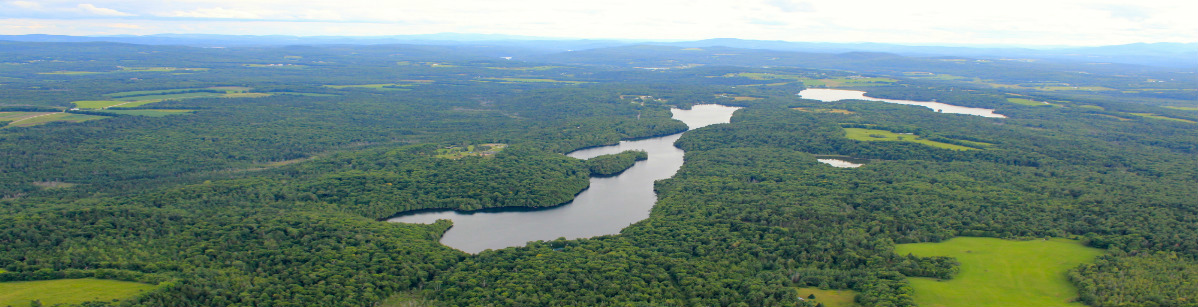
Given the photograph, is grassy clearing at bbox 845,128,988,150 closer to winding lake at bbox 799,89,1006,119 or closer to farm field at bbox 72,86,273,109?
winding lake at bbox 799,89,1006,119

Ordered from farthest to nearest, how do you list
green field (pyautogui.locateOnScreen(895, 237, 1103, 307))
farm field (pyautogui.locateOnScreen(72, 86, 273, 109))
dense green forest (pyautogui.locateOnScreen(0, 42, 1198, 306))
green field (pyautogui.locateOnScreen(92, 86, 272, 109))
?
green field (pyautogui.locateOnScreen(92, 86, 272, 109)) → farm field (pyautogui.locateOnScreen(72, 86, 273, 109)) → dense green forest (pyautogui.locateOnScreen(0, 42, 1198, 306)) → green field (pyautogui.locateOnScreen(895, 237, 1103, 307))

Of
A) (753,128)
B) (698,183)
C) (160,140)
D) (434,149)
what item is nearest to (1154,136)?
(753,128)

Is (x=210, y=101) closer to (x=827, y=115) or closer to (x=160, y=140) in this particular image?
A: (x=160, y=140)

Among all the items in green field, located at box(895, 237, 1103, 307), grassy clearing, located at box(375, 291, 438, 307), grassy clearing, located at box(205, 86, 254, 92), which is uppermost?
grassy clearing, located at box(205, 86, 254, 92)

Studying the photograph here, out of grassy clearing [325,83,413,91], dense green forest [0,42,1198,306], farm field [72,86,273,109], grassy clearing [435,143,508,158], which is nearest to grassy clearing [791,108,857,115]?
dense green forest [0,42,1198,306]

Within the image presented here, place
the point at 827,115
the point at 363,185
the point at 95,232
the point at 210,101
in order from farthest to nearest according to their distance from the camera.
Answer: the point at 210,101, the point at 827,115, the point at 363,185, the point at 95,232

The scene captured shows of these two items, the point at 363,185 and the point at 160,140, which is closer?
the point at 363,185

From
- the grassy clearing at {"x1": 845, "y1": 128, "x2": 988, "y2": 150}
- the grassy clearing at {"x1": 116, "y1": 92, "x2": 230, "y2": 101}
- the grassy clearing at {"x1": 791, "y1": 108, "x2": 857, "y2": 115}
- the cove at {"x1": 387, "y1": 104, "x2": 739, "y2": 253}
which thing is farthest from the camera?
the grassy clearing at {"x1": 116, "y1": 92, "x2": 230, "y2": 101}

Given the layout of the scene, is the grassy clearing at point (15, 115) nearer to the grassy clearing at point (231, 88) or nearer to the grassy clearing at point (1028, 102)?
the grassy clearing at point (231, 88)

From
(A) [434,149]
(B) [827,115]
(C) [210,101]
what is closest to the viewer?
(A) [434,149]
